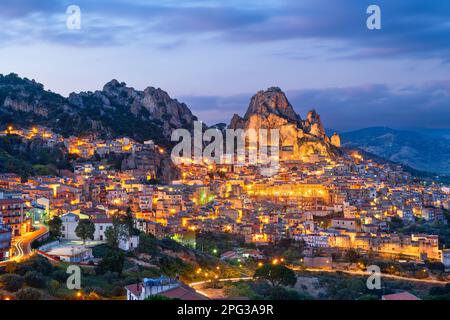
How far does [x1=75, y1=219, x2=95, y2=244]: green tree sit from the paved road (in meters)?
1.63

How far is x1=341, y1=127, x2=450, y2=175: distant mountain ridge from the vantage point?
404ft

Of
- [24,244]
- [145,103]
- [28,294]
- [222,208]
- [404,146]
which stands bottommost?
[28,294]

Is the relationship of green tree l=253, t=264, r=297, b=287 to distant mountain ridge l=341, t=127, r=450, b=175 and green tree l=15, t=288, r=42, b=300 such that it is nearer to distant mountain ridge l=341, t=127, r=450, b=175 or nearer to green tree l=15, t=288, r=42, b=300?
green tree l=15, t=288, r=42, b=300

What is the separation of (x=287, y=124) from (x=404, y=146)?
230 feet

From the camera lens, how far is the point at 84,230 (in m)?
24.5

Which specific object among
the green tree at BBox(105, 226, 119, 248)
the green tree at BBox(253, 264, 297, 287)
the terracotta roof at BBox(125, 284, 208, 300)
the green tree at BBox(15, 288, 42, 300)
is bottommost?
the green tree at BBox(253, 264, 297, 287)

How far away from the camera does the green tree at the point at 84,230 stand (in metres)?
24.5

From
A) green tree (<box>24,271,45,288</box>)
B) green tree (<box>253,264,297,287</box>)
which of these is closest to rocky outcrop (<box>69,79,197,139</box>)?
green tree (<box>253,264,297,287</box>)

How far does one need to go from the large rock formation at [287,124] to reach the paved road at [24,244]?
4835 centimetres

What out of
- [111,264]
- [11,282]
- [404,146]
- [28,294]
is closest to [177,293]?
[28,294]

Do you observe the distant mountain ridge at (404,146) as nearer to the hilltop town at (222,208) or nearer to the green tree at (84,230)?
the hilltop town at (222,208)

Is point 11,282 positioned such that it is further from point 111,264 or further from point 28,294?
point 111,264

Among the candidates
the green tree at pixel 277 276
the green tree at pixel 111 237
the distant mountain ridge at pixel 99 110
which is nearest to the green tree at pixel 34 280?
the green tree at pixel 111 237
